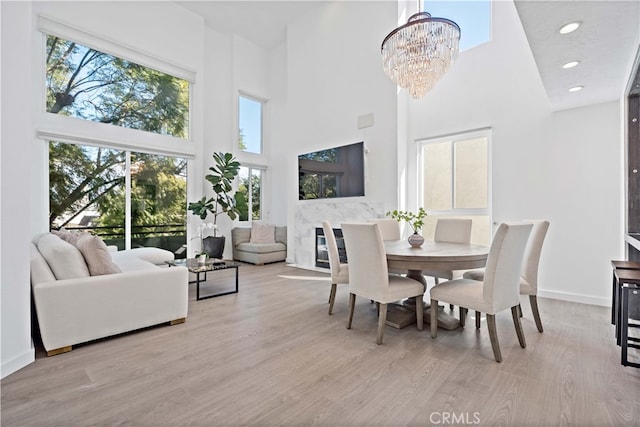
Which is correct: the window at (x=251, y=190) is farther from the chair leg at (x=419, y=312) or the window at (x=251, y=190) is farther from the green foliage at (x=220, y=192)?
the chair leg at (x=419, y=312)

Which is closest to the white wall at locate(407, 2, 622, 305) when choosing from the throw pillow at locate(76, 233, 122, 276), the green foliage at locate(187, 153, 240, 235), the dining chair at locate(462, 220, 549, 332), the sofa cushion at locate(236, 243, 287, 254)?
the dining chair at locate(462, 220, 549, 332)

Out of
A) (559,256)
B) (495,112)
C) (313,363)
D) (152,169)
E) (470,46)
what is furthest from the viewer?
(152,169)

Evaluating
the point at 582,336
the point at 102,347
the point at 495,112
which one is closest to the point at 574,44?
the point at 495,112

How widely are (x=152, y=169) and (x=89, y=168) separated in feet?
3.14

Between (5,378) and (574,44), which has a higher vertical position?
(574,44)

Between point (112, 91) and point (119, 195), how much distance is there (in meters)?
1.80

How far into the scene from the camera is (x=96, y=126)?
477 centimetres

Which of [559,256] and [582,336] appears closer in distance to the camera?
[582,336]

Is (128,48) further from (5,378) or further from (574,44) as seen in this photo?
(574,44)

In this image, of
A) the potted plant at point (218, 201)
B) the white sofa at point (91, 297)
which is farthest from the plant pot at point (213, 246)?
the white sofa at point (91, 297)

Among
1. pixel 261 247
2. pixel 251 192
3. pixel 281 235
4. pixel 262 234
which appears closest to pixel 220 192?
pixel 251 192

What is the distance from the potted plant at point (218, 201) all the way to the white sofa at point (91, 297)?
3080mm

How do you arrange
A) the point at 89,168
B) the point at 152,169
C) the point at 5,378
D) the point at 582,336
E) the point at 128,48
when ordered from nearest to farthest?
the point at 5,378 → the point at 582,336 → the point at 89,168 → the point at 128,48 → the point at 152,169

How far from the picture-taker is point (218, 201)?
5996 millimetres
